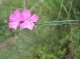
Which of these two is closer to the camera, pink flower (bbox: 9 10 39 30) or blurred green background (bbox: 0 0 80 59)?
pink flower (bbox: 9 10 39 30)

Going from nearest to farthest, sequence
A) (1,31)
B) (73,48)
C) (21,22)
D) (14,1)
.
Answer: (21,22) < (73,48) < (1,31) < (14,1)

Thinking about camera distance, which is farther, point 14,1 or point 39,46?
point 14,1

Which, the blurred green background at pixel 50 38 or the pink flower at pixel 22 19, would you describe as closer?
the pink flower at pixel 22 19

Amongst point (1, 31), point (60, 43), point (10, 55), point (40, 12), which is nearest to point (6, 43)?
point (1, 31)

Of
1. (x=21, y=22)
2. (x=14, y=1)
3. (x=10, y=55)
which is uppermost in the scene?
(x=14, y=1)

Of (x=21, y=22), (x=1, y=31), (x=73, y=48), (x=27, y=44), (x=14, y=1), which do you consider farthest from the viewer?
(x=14, y=1)

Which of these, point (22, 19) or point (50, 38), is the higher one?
point (22, 19)

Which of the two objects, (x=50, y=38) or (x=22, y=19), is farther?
(x=50, y=38)

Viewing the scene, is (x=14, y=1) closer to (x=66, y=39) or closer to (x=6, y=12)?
(x=6, y=12)
